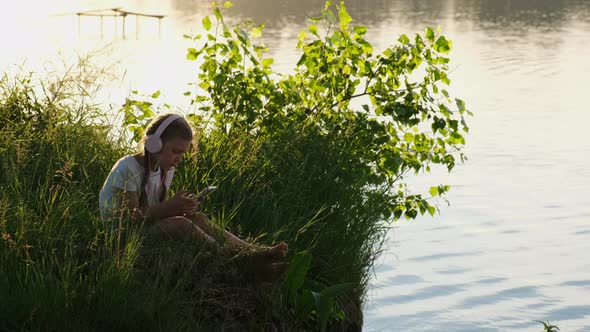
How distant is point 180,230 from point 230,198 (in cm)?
123

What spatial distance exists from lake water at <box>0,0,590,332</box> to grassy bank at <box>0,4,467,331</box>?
1.04 m

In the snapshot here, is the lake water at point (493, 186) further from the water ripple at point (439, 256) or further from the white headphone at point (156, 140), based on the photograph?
the white headphone at point (156, 140)

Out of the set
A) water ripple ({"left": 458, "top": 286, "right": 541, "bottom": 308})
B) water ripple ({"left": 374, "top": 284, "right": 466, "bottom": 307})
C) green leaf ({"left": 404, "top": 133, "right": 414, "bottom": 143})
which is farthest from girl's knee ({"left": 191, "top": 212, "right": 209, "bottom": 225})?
water ripple ({"left": 458, "top": 286, "right": 541, "bottom": 308})

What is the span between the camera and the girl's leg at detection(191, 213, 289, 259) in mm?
7645

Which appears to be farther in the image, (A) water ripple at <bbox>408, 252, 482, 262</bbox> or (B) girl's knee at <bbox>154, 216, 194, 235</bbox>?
(A) water ripple at <bbox>408, 252, 482, 262</bbox>

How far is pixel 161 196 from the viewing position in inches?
322

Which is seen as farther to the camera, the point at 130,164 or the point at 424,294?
the point at 424,294

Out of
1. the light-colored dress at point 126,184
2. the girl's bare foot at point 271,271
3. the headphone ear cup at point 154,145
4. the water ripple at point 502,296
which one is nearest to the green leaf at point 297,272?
the girl's bare foot at point 271,271

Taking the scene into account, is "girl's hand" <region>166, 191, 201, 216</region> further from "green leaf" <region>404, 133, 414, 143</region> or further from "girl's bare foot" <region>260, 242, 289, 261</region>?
"green leaf" <region>404, 133, 414, 143</region>

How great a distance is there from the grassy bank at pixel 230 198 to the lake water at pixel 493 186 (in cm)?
104

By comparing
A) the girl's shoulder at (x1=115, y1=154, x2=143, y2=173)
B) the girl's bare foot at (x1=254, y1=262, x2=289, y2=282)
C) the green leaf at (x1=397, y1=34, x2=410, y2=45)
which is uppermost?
the green leaf at (x1=397, y1=34, x2=410, y2=45)

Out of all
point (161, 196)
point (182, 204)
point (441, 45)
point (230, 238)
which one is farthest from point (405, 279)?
point (182, 204)

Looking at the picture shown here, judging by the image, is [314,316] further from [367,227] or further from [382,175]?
[382,175]

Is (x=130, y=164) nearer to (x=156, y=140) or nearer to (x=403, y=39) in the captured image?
(x=156, y=140)
